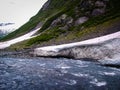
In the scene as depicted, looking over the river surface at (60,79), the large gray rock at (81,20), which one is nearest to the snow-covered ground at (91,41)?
the river surface at (60,79)

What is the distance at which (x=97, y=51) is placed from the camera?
57.1 meters

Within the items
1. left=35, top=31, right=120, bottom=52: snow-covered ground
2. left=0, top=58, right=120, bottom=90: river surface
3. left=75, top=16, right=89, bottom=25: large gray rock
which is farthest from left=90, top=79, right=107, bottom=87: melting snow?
left=75, top=16, right=89, bottom=25: large gray rock

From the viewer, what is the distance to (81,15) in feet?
344

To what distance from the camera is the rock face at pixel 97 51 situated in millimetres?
54812

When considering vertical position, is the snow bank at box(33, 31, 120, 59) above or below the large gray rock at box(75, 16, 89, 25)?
below

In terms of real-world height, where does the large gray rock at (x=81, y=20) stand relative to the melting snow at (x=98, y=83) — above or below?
above

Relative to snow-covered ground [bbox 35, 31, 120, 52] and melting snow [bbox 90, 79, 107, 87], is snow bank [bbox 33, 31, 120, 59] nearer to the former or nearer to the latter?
snow-covered ground [bbox 35, 31, 120, 52]

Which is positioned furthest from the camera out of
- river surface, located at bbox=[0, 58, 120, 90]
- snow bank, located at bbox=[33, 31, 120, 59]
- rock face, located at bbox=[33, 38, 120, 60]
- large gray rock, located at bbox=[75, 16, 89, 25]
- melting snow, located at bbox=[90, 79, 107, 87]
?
large gray rock, located at bbox=[75, 16, 89, 25]

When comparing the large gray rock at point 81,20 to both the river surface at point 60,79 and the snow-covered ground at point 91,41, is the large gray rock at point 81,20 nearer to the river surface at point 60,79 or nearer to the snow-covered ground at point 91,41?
the snow-covered ground at point 91,41

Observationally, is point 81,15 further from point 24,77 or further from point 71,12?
point 24,77

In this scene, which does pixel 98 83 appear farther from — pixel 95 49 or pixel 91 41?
pixel 91 41

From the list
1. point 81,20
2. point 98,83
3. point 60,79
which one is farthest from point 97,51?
point 81,20

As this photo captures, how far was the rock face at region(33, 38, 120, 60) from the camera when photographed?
180ft

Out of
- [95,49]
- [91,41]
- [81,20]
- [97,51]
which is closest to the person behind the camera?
[97,51]
